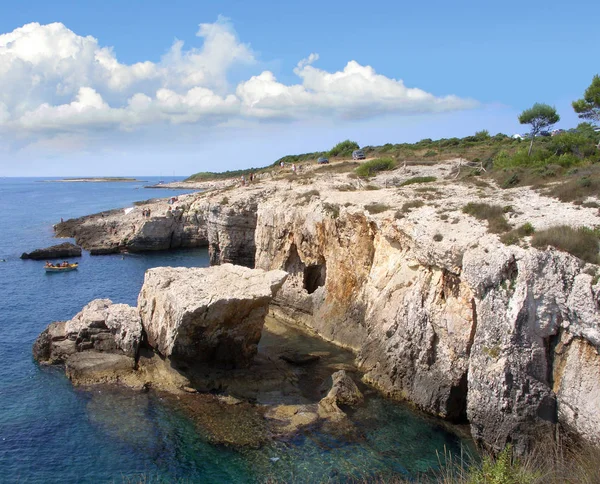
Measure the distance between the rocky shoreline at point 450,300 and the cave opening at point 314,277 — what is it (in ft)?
0.25

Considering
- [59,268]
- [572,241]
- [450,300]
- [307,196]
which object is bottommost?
[59,268]

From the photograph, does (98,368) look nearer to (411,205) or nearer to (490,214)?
(411,205)

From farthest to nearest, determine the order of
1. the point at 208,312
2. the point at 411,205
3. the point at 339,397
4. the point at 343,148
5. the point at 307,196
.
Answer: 1. the point at 343,148
2. the point at 307,196
3. the point at 411,205
4. the point at 208,312
5. the point at 339,397

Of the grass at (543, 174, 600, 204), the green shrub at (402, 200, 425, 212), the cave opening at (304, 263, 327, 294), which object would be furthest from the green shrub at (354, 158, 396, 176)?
the grass at (543, 174, 600, 204)

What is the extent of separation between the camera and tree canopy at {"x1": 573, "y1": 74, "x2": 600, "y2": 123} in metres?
36.2

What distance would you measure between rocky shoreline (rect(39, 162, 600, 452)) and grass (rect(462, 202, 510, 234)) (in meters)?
0.38

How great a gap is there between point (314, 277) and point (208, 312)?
560 inches

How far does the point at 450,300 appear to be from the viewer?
20.2 meters

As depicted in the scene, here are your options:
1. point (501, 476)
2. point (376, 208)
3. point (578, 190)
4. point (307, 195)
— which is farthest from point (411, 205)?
point (501, 476)

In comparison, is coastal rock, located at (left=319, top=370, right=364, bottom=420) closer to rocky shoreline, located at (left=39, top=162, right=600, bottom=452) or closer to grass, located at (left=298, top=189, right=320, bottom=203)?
rocky shoreline, located at (left=39, top=162, right=600, bottom=452)

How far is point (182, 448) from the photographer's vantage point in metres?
17.8

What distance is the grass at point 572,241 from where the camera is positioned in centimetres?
1623

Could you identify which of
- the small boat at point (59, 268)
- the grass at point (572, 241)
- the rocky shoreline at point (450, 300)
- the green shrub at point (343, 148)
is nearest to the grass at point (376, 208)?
the rocky shoreline at point (450, 300)

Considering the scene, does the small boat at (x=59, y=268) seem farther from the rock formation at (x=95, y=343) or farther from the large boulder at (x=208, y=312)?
the large boulder at (x=208, y=312)
